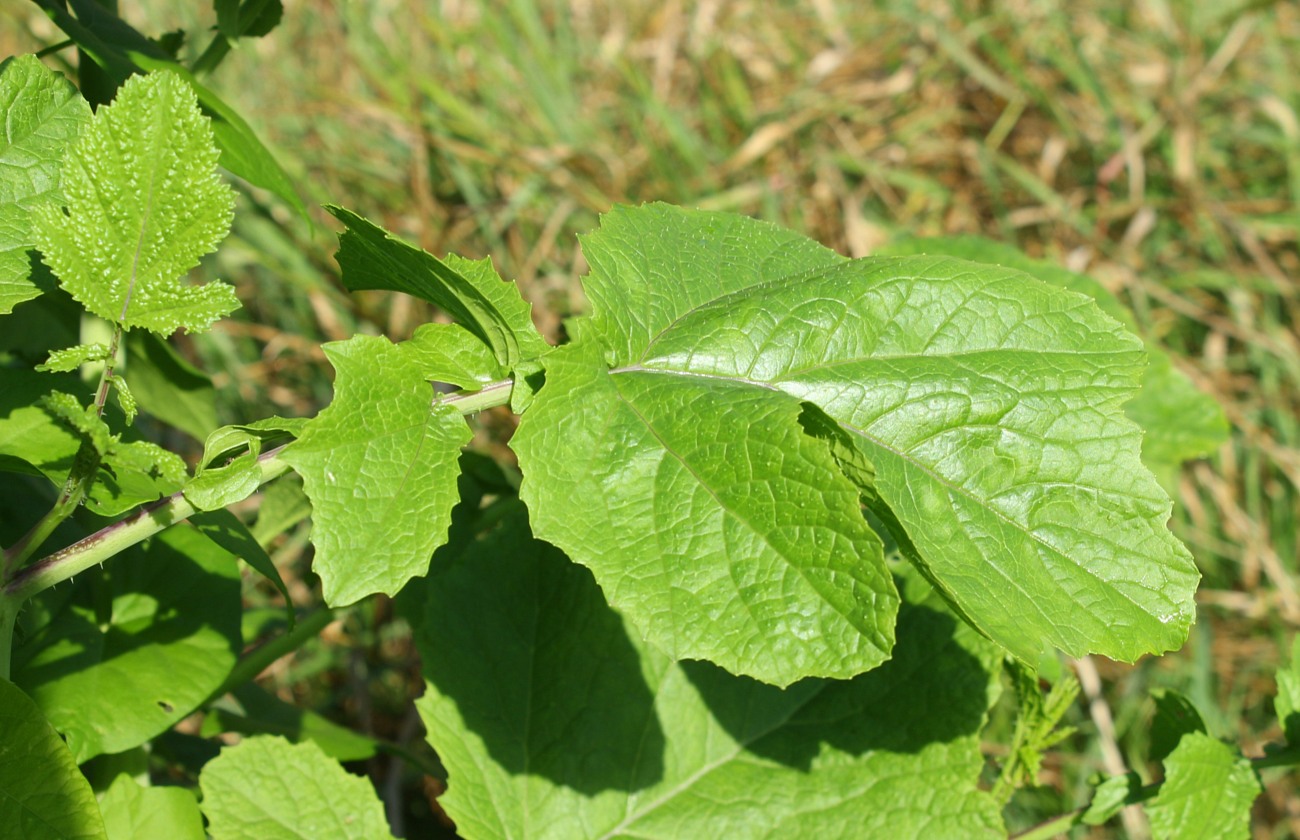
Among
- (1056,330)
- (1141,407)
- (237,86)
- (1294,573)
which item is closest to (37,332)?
(1056,330)

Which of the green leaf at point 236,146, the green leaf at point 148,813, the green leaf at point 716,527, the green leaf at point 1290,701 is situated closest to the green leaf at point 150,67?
the green leaf at point 236,146

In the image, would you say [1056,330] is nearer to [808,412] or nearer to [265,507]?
[808,412]

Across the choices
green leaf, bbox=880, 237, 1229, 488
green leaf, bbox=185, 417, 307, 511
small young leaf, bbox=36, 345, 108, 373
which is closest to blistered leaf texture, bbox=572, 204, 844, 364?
green leaf, bbox=185, 417, 307, 511

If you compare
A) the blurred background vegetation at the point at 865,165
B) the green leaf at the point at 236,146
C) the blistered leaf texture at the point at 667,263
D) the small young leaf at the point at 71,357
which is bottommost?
the blurred background vegetation at the point at 865,165

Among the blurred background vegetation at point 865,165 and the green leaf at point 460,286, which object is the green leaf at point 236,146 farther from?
the blurred background vegetation at point 865,165

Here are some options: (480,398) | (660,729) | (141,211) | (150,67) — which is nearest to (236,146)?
(150,67)

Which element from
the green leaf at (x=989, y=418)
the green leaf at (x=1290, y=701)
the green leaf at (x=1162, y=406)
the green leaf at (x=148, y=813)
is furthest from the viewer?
the green leaf at (x=1162, y=406)
